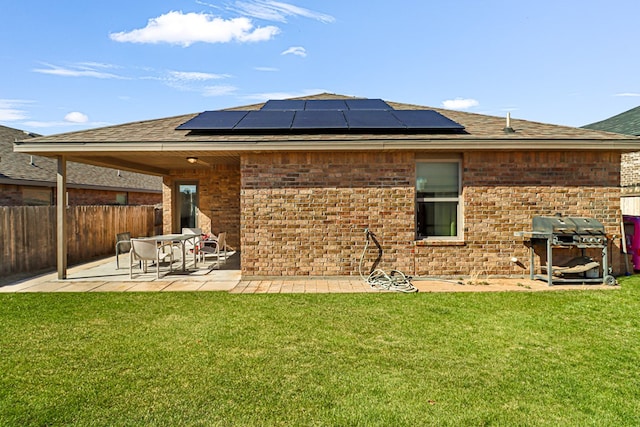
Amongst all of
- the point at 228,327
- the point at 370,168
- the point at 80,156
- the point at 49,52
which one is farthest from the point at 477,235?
the point at 49,52

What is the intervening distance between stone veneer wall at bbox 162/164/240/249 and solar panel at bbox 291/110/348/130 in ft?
12.5

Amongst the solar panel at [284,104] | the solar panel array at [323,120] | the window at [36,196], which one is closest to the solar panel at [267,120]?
→ the solar panel array at [323,120]

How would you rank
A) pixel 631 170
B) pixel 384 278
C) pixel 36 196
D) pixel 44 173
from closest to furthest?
pixel 384 278
pixel 36 196
pixel 44 173
pixel 631 170

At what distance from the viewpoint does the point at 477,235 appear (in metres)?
7.34

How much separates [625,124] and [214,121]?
773 inches

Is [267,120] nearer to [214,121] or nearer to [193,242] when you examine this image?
[214,121]

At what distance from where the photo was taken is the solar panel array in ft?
24.3

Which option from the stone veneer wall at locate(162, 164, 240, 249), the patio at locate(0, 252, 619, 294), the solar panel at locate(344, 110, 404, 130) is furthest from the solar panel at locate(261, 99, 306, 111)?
the patio at locate(0, 252, 619, 294)

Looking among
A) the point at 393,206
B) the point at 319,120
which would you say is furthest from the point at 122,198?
the point at 393,206

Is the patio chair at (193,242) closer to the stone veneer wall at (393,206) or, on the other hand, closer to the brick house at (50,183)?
the stone veneer wall at (393,206)

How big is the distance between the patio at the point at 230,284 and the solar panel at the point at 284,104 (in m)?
4.84

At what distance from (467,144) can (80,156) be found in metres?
8.35

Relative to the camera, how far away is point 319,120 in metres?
7.96

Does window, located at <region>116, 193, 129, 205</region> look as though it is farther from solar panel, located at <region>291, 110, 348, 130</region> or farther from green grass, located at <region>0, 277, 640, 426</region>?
solar panel, located at <region>291, 110, 348, 130</region>
